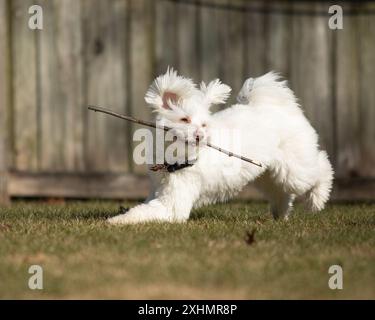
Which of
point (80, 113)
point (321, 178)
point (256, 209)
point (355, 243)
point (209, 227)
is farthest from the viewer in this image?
point (80, 113)

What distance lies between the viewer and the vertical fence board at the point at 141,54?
10000mm

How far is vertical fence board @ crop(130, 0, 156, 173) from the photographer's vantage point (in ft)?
32.8

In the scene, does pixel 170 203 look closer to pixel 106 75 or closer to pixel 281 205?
pixel 281 205

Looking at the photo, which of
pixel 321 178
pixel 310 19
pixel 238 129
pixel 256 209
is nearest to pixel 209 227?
pixel 238 129

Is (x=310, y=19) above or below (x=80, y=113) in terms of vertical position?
above

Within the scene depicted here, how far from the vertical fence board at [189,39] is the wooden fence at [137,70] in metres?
0.01

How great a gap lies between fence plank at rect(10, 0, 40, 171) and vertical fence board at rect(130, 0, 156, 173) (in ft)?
3.57

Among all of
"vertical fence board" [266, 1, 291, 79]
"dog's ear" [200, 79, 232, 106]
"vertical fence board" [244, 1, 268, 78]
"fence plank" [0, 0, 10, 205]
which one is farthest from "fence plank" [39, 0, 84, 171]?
"dog's ear" [200, 79, 232, 106]

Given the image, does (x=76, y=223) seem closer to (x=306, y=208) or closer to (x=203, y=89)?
(x=203, y=89)

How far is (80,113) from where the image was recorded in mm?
9969

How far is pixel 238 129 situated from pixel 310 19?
336 cm

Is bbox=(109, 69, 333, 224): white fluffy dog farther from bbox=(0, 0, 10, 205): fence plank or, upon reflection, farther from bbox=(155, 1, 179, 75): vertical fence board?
bbox=(0, 0, 10, 205): fence plank

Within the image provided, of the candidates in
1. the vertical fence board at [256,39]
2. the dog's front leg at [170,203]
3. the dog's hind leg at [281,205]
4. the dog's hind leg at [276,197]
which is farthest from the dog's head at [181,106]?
the vertical fence board at [256,39]

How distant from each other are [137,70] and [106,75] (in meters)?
0.35
